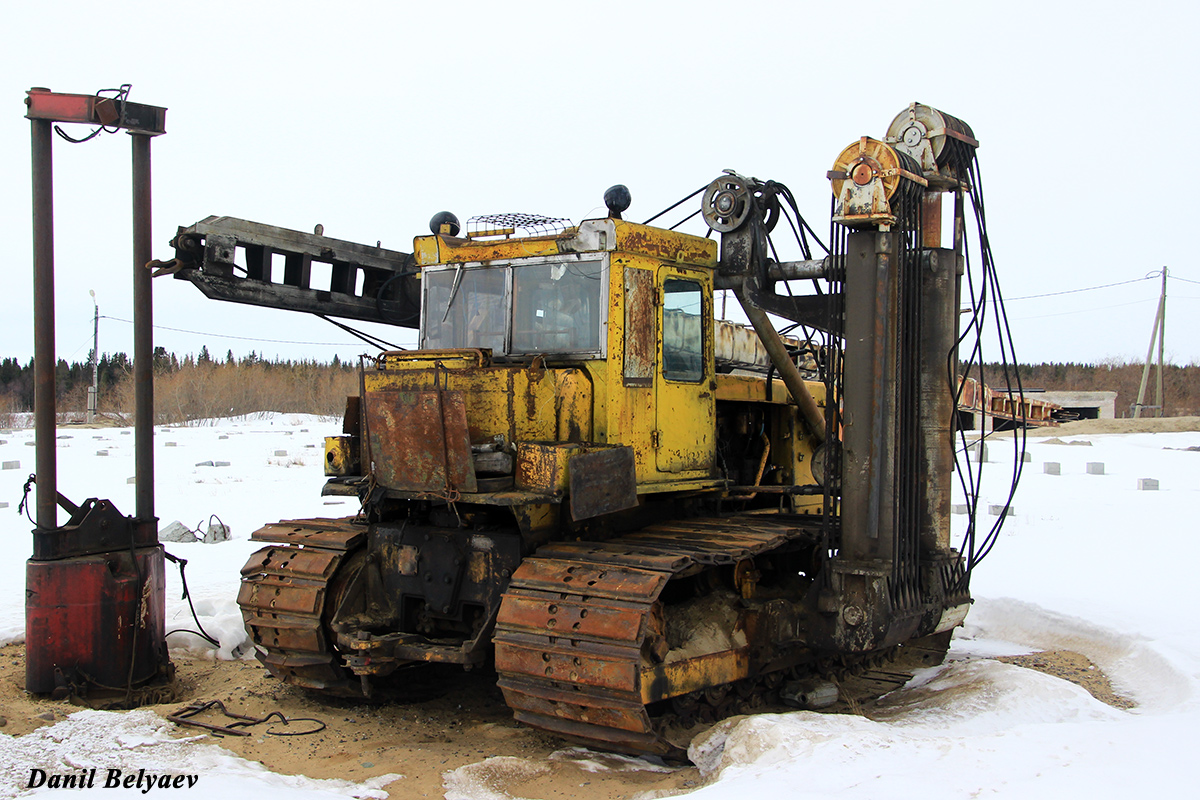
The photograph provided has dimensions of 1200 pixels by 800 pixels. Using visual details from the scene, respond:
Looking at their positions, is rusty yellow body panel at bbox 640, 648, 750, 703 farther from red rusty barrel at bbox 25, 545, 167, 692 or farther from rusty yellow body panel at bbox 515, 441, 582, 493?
red rusty barrel at bbox 25, 545, 167, 692

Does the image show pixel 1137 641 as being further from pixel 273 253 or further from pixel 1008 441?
pixel 1008 441

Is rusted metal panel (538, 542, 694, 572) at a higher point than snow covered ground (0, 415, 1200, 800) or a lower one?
higher

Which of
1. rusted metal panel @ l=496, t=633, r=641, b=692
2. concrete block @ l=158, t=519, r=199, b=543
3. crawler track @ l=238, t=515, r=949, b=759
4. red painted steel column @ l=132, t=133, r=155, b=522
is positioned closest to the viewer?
rusted metal panel @ l=496, t=633, r=641, b=692

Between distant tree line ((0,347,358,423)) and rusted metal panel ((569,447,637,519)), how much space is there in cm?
3672

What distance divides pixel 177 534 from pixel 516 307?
7012 millimetres

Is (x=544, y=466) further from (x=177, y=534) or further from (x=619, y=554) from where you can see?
(x=177, y=534)

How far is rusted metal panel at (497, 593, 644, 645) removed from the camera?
5.32 meters

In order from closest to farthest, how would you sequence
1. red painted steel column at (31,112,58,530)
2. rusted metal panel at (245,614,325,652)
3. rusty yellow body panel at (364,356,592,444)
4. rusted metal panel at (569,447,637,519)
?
rusted metal panel at (569,447,637,519), rusty yellow body panel at (364,356,592,444), rusted metal panel at (245,614,325,652), red painted steel column at (31,112,58,530)

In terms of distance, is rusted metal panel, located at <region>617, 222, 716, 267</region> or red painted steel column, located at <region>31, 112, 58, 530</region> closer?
rusted metal panel, located at <region>617, 222, 716, 267</region>

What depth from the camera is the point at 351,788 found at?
5.34m

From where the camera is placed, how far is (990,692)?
22.1ft

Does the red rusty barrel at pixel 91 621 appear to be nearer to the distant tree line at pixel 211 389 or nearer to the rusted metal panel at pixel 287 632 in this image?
the rusted metal panel at pixel 287 632

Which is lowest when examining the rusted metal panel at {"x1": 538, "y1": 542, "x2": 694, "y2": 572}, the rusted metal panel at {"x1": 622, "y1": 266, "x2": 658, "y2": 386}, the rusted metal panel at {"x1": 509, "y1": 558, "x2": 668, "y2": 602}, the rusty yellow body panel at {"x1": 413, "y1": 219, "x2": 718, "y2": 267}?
the rusted metal panel at {"x1": 509, "y1": 558, "x2": 668, "y2": 602}

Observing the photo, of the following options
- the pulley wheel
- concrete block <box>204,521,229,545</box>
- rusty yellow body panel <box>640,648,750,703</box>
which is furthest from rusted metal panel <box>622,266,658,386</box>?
concrete block <box>204,521,229,545</box>
